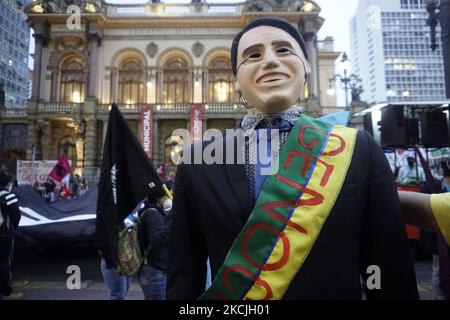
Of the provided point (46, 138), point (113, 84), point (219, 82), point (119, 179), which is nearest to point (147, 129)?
point (113, 84)

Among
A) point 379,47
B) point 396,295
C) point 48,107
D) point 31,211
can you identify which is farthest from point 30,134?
point 379,47

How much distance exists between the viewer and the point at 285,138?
1.58 meters

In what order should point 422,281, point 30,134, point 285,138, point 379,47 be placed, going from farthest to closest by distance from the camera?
point 379,47, point 30,134, point 422,281, point 285,138

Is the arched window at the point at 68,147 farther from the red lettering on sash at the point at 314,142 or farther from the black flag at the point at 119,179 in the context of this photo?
the red lettering on sash at the point at 314,142

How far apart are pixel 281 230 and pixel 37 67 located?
99.6 ft

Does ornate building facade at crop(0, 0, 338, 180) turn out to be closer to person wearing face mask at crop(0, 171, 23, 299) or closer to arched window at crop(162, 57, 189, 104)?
arched window at crop(162, 57, 189, 104)

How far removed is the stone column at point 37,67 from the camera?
26.4 metres

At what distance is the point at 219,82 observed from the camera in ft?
92.4

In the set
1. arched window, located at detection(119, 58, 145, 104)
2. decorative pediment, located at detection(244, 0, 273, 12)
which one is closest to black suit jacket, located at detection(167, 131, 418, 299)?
arched window, located at detection(119, 58, 145, 104)

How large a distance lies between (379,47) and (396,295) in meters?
115

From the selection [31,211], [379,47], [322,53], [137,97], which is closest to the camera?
[31,211]

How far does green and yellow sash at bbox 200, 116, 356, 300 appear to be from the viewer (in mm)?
1298

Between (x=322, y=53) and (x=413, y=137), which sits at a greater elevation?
(x=322, y=53)

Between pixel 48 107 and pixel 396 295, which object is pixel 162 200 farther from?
pixel 48 107
